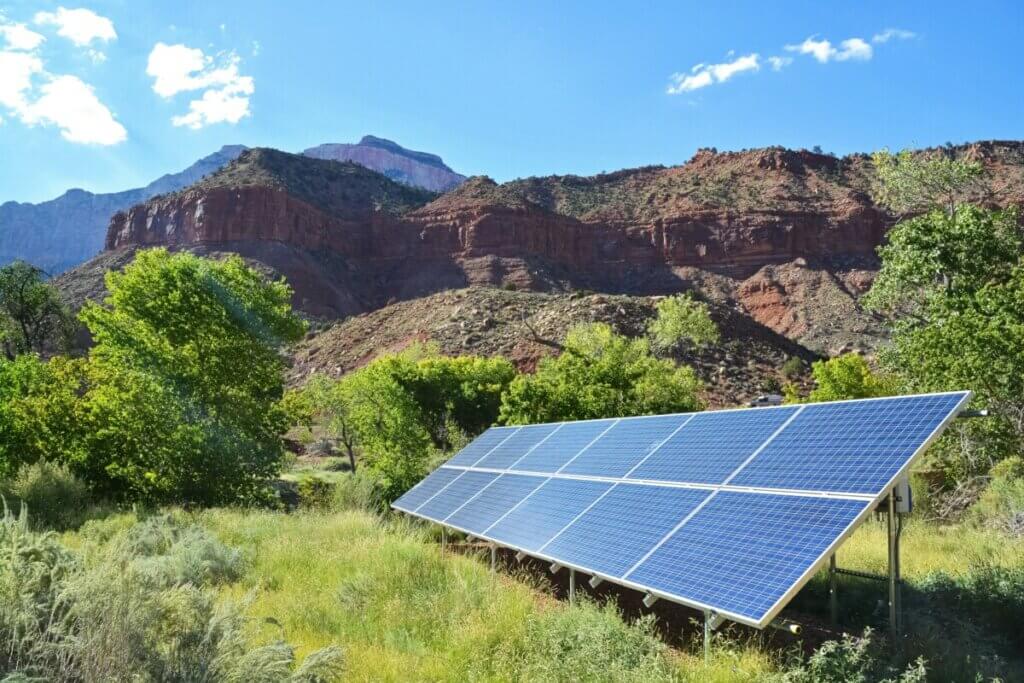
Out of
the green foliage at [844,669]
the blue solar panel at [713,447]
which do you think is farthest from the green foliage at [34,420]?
the green foliage at [844,669]

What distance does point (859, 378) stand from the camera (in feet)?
118

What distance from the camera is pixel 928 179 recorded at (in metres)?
27.2

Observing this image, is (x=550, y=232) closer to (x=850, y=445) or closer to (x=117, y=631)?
(x=850, y=445)

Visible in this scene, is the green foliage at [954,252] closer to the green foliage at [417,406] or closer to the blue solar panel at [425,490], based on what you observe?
the blue solar panel at [425,490]

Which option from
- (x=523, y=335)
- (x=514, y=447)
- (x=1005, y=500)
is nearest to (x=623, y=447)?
(x=514, y=447)

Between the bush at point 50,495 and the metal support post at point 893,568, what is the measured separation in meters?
13.8

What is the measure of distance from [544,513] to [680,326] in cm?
5082

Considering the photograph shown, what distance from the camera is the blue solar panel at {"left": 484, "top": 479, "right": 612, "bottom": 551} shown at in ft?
A: 29.2

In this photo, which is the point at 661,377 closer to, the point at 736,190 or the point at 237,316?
the point at 237,316

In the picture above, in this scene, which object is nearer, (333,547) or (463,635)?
(463,635)

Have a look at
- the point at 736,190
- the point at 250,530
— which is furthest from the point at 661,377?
the point at 736,190

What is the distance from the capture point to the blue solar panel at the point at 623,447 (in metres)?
10.3

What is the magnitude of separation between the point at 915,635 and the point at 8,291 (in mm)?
56421

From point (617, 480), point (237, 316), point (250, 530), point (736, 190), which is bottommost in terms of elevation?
point (250, 530)
